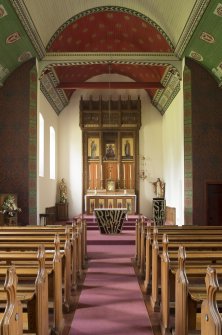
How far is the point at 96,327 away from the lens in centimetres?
510

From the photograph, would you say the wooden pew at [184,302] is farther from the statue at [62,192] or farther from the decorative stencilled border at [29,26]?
the statue at [62,192]

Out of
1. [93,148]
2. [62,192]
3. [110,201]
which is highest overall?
[93,148]

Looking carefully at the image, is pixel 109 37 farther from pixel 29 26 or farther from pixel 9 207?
pixel 9 207

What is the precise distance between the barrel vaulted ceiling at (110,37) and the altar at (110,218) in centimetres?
474

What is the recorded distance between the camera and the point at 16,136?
45.5 ft

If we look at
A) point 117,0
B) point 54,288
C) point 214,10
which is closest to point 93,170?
point 117,0

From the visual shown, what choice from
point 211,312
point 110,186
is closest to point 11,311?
point 211,312

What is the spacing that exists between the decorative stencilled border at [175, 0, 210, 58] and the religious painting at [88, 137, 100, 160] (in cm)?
722

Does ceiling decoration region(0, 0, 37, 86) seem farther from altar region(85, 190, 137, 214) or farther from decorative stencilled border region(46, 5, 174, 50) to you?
altar region(85, 190, 137, 214)

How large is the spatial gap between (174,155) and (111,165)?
4.27 metres

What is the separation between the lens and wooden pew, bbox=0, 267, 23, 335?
8.29 feet

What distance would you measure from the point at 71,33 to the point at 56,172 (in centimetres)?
678

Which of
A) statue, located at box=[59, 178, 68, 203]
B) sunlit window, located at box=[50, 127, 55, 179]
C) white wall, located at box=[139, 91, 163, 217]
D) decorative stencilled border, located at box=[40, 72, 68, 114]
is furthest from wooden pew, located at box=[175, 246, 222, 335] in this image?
white wall, located at box=[139, 91, 163, 217]

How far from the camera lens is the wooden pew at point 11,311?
99.4 inches
